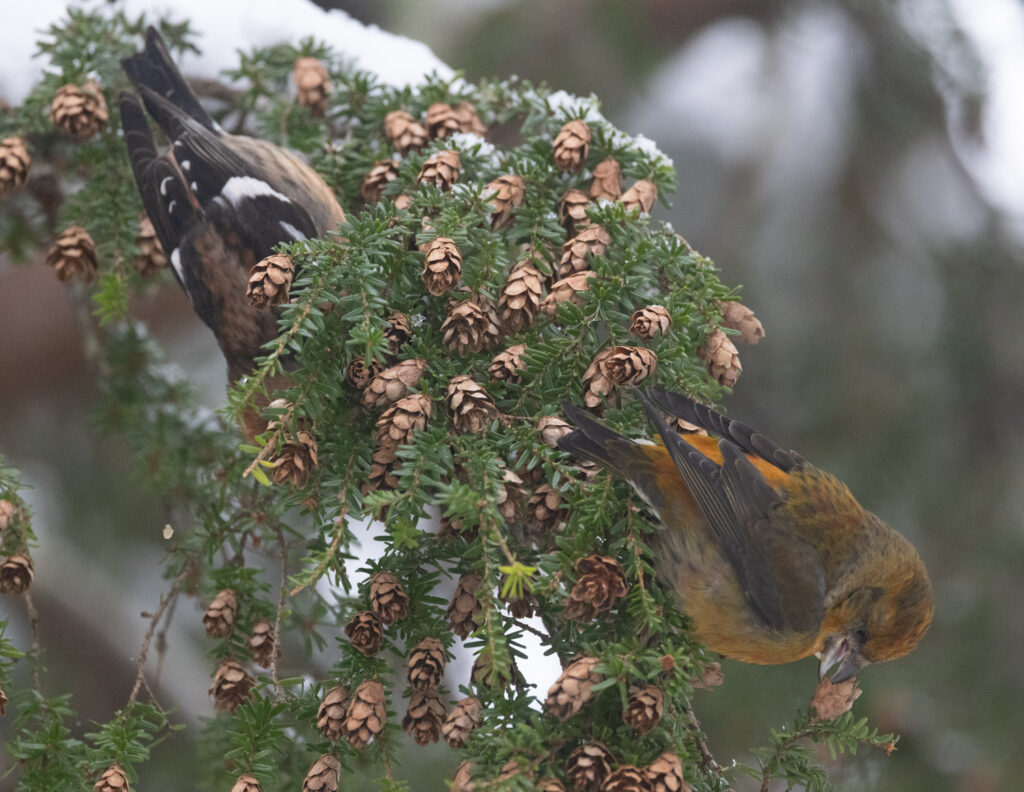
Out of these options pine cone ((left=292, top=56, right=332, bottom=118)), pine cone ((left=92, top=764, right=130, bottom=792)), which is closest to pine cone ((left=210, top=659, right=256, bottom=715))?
pine cone ((left=92, top=764, right=130, bottom=792))

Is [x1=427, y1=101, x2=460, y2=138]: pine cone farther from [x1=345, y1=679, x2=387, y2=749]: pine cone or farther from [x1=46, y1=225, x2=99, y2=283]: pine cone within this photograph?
[x1=345, y1=679, x2=387, y2=749]: pine cone

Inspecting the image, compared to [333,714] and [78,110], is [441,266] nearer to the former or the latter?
[333,714]

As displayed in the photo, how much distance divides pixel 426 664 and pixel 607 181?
1.00 meters

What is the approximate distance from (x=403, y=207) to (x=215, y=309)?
31.3 inches

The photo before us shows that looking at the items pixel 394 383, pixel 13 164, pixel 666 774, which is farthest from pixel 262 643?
pixel 13 164

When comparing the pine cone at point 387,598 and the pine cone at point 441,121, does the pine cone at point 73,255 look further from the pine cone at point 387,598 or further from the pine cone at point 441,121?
the pine cone at point 387,598

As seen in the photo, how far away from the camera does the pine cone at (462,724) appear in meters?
1.38

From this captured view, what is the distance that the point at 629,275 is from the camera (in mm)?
1633

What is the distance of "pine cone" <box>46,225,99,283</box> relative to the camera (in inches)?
82.8

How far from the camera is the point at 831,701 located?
5.12ft

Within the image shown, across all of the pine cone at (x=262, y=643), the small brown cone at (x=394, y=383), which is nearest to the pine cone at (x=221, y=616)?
the pine cone at (x=262, y=643)

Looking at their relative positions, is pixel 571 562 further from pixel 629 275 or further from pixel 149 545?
pixel 149 545

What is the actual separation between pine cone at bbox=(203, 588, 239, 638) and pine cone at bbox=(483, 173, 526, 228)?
33.8 inches

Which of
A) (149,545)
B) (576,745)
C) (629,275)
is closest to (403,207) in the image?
(629,275)
